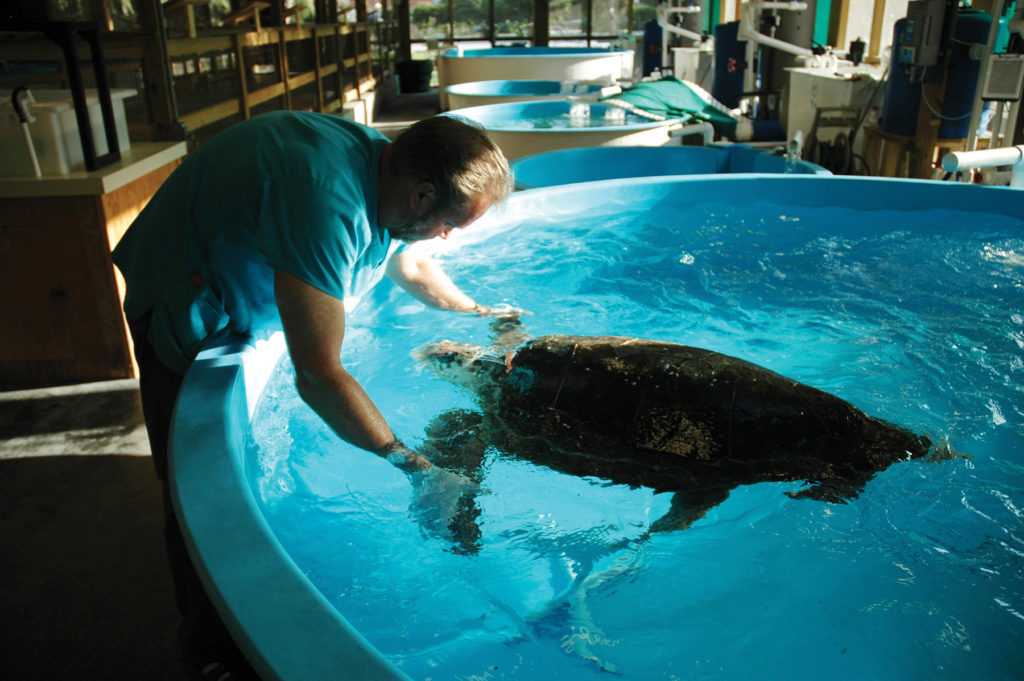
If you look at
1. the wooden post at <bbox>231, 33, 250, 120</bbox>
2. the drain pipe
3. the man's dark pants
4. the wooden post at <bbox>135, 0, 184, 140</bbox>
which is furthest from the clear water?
the wooden post at <bbox>231, 33, 250, 120</bbox>

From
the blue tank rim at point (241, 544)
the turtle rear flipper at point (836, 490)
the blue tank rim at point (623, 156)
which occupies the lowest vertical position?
the turtle rear flipper at point (836, 490)

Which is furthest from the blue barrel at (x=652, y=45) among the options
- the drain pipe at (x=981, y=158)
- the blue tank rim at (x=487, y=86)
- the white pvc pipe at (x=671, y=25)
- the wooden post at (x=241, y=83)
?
the drain pipe at (x=981, y=158)

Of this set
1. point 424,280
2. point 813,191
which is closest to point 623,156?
point 813,191

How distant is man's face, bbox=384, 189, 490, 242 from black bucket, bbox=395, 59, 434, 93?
13.1 metres

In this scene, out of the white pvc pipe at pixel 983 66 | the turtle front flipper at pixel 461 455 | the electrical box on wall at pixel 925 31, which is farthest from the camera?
the electrical box on wall at pixel 925 31

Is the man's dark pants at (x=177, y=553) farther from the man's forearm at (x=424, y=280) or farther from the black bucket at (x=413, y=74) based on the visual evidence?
the black bucket at (x=413, y=74)

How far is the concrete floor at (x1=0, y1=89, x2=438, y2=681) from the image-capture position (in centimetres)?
177

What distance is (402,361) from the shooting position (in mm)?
2637

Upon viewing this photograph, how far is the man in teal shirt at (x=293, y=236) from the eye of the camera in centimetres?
133

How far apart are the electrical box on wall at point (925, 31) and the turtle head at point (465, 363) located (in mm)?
4505

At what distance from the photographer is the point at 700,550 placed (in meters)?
1.81

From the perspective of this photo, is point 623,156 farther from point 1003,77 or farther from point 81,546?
point 81,546

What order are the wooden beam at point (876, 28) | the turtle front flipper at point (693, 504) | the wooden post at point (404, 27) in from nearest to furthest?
1. the turtle front flipper at point (693, 504)
2. the wooden beam at point (876, 28)
3. the wooden post at point (404, 27)

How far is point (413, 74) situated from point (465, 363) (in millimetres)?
12625
